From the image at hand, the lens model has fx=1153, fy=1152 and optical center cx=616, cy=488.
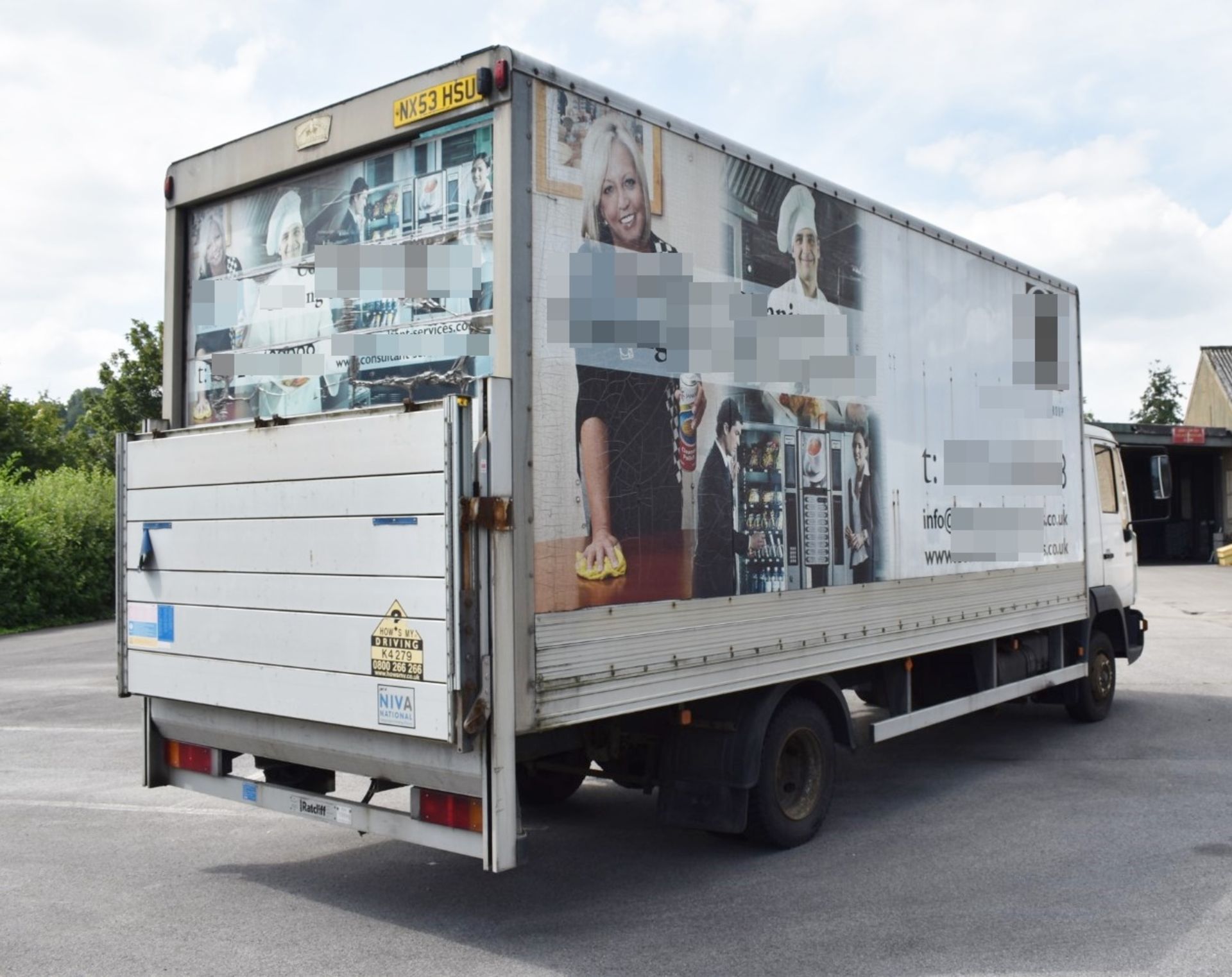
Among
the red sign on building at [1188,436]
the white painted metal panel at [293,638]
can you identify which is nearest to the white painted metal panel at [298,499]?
the white painted metal panel at [293,638]

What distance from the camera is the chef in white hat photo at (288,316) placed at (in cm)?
550

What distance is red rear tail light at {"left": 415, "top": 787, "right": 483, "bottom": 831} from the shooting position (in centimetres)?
459

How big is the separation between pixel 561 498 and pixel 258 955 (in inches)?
90.7

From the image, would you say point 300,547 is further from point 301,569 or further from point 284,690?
point 284,690

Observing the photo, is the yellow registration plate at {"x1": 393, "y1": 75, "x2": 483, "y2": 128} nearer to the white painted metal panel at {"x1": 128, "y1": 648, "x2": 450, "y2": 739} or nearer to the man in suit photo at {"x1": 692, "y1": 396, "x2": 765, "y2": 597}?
the man in suit photo at {"x1": 692, "y1": 396, "x2": 765, "y2": 597}

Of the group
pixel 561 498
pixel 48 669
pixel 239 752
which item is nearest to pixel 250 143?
pixel 561 498

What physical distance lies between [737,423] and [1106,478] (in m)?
6.01

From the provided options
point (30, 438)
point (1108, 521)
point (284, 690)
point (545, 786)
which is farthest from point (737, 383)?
point (30, 438)

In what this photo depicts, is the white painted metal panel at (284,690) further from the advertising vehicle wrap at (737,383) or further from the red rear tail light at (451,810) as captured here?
the advertising vehicle wrap at (737,383)

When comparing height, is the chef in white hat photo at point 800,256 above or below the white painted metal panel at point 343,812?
above

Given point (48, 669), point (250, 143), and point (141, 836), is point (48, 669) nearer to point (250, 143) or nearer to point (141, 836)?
point (141, 836)

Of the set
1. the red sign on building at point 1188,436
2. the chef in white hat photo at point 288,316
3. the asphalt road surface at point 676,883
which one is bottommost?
the asphalt road surface at point 676,883

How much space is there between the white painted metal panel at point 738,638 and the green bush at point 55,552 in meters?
17.0

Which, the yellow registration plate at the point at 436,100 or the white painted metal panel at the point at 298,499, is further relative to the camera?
the yellow registration plate at the point at 436,100
